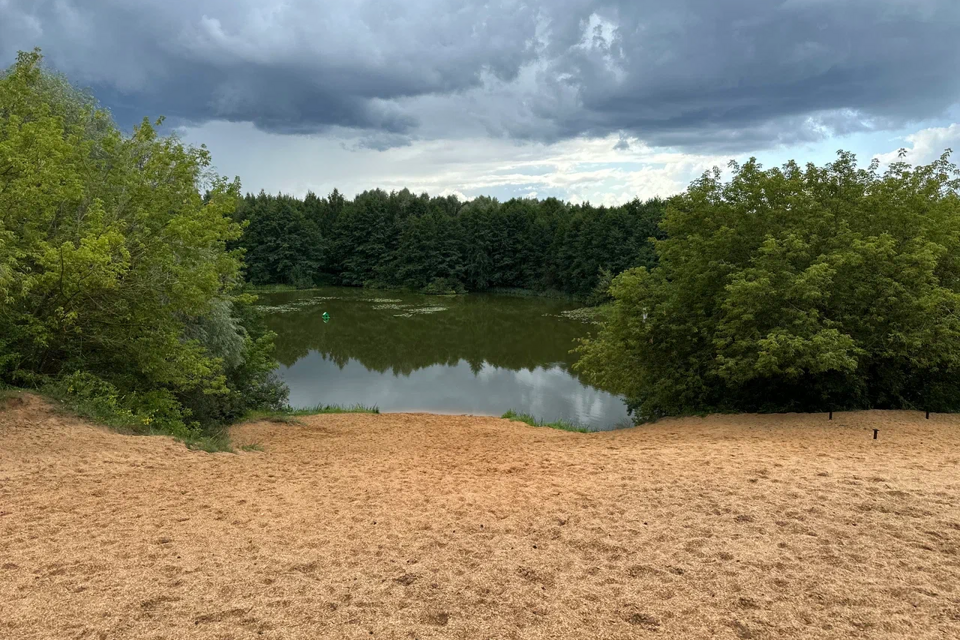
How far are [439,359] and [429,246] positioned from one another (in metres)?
40.5

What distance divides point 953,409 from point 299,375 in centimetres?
2361

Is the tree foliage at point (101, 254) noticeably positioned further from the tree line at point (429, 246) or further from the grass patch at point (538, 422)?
the tree line at point (429, 246)

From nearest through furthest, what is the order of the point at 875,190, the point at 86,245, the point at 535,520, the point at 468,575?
the point at 468,575 → the point at 535,520 → the point at 86,245 → the point at 875,190

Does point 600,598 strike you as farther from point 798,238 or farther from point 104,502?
point 798,238

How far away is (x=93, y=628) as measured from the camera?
4.34 meters

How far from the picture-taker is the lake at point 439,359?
2284 centimetres

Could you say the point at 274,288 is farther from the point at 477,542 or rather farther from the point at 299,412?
the point at 477,542

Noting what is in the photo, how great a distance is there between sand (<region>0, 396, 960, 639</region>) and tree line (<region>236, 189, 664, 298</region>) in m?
53.4

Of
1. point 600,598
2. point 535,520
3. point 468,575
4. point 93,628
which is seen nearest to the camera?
point 93,628

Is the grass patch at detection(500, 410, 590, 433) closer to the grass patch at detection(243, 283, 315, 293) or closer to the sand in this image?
the sand

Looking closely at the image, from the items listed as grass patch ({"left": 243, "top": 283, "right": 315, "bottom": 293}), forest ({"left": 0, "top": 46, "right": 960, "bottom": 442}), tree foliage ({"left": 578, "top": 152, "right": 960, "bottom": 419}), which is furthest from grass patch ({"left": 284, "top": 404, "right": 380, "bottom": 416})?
grass patch ({"left": 243, "top": 283, "right": 315, "bottom": 293})

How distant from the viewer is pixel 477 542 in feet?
19.7

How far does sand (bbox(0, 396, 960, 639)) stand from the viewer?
176 inches

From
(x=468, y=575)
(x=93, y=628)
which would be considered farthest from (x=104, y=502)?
(x=468, y=575)
